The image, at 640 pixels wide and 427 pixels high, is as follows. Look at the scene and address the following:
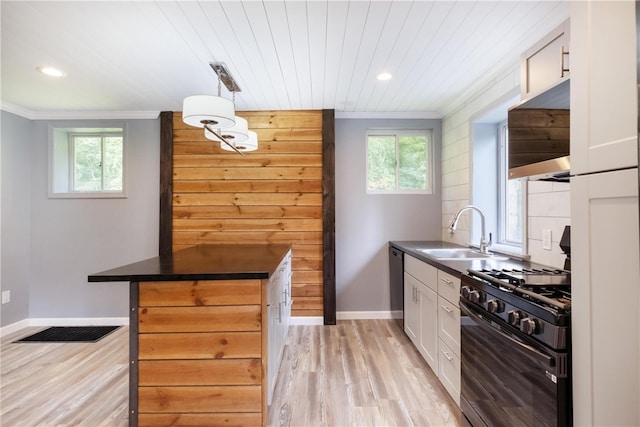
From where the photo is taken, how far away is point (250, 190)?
3.62 meters

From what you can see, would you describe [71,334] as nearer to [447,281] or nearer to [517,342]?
[447,281]

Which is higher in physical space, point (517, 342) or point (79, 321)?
point (517, 342)

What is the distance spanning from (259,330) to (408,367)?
1.51 m

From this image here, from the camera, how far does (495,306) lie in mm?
1421

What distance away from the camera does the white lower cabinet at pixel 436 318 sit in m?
1.97

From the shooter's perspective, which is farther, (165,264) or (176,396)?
(165,264)

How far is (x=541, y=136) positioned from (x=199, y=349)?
2.02m

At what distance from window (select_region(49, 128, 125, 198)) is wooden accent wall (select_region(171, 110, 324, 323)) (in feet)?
2.58

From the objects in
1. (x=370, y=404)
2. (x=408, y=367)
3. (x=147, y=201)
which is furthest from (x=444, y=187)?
(x=147, y=201)

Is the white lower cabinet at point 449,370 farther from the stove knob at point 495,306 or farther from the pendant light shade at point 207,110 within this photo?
the pendant light shade at point 207,110

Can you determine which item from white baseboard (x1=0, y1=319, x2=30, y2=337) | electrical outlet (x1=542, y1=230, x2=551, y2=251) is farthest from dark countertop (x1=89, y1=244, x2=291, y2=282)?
white baseboard (x1=0, y1=319, x2=30, y2=337)

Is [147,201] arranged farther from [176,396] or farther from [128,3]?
[176,396]

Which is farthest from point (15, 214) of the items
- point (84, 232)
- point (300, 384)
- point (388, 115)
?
point (388, 115)

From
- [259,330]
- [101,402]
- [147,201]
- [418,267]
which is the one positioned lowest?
[101,402]
